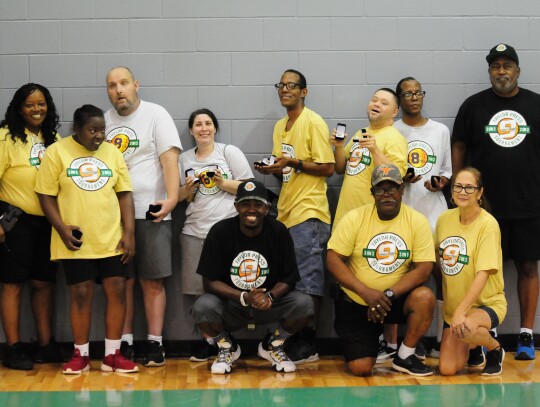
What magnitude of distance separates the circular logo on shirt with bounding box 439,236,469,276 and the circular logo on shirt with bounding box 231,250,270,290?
1.02 m

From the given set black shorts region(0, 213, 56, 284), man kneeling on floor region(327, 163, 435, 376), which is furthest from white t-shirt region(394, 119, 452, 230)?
black shorts region(0, 213, 56, 284)

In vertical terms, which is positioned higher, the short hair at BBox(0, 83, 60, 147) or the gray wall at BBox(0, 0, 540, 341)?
the gray wall at BBox(0, 0, 540, 341)

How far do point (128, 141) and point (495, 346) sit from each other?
248 centimetres

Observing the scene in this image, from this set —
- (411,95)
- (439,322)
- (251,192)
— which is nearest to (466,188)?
(411,95)

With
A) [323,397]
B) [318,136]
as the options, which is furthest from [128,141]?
[323,397]

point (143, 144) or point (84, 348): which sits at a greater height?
point (143, 144)

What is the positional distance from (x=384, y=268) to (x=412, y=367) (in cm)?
58

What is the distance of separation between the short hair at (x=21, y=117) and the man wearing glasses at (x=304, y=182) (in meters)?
1.28

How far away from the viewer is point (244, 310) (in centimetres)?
545

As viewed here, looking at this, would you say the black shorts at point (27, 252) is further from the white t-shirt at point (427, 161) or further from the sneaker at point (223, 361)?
the white t-shirt at point (427, 161)

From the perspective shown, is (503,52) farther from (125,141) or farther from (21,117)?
(21,117)

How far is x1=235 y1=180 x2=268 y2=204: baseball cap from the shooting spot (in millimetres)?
5297

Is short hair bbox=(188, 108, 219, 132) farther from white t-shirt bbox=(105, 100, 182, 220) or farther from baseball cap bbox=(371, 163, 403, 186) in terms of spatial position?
baseball cap bbox=(371, 163, 403, 186)

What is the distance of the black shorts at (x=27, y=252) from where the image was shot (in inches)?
219
